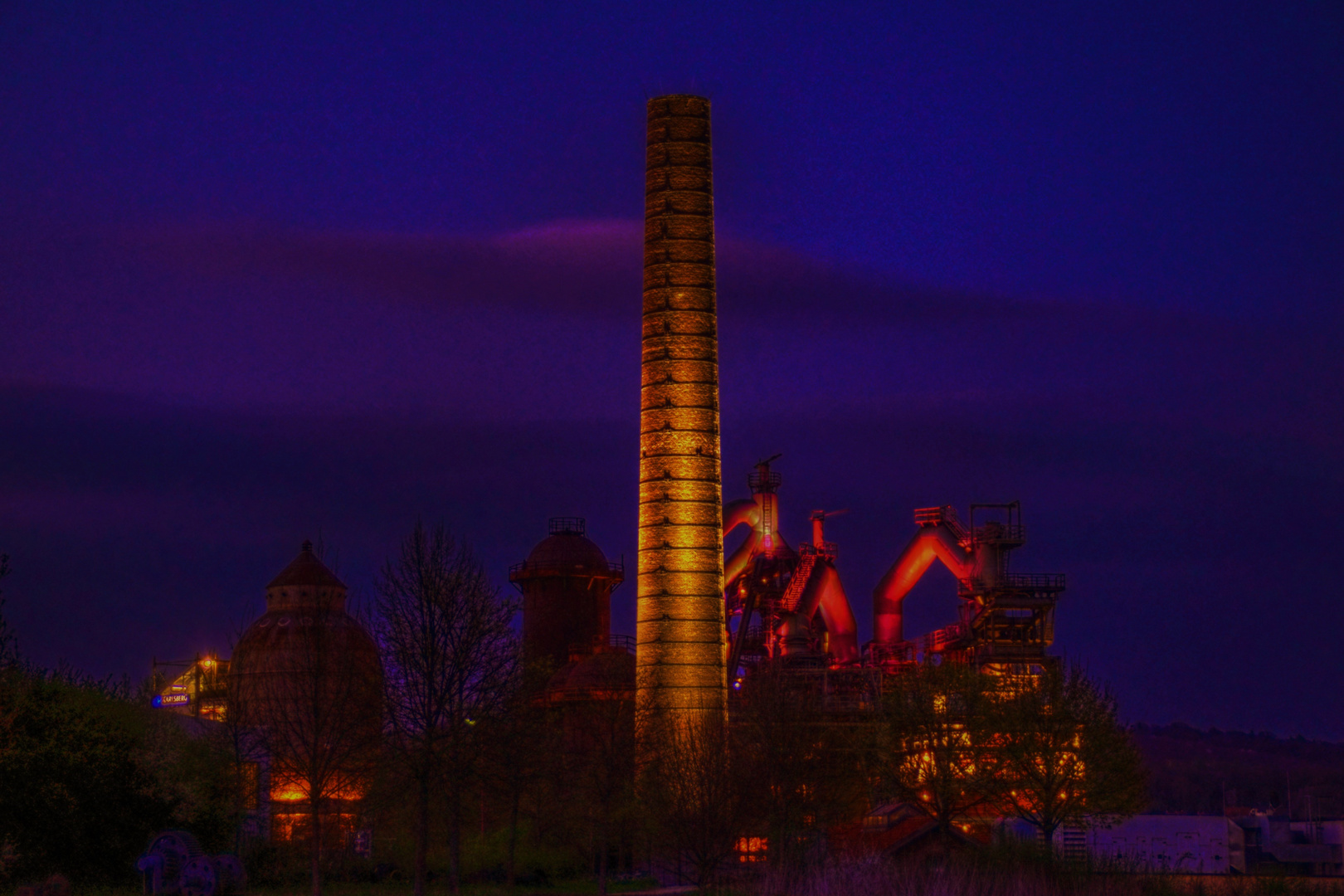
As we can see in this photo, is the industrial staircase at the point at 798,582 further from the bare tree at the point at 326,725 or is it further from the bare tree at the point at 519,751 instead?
the bare tree at the point at 326,725

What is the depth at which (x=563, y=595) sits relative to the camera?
61.2 m

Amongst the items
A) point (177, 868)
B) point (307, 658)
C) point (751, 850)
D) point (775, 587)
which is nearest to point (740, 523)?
point (775, 587)

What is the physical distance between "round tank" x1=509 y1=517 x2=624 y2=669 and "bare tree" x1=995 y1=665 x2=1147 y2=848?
21866 mm

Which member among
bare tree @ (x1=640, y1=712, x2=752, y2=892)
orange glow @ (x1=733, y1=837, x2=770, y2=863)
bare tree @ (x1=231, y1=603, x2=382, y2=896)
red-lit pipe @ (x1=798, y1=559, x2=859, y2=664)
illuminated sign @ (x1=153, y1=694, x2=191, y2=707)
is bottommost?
orange glow @ (x1=733, y1=837, x2=770, y2=863)

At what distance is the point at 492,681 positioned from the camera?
30328mm

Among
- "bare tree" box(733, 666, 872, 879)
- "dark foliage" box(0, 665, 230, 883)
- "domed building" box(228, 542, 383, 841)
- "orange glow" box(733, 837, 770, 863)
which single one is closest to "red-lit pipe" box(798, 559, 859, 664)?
"bare tree" box(733, 666, 872, 879)

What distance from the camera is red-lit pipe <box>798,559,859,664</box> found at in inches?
2135

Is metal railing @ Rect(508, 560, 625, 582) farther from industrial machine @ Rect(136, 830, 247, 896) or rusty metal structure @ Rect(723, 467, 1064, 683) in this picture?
industrial machine @ Rect(136, 830, 247, 896)

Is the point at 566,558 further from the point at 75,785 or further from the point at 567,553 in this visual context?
the point at 75,785

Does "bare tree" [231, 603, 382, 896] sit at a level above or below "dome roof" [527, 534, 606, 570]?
below

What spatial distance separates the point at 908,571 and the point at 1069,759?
13.1 m

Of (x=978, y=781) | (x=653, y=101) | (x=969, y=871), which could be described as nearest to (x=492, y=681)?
(x=969, y=871)

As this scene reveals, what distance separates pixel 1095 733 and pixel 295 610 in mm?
28712

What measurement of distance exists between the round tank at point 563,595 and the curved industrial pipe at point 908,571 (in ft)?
38.8
